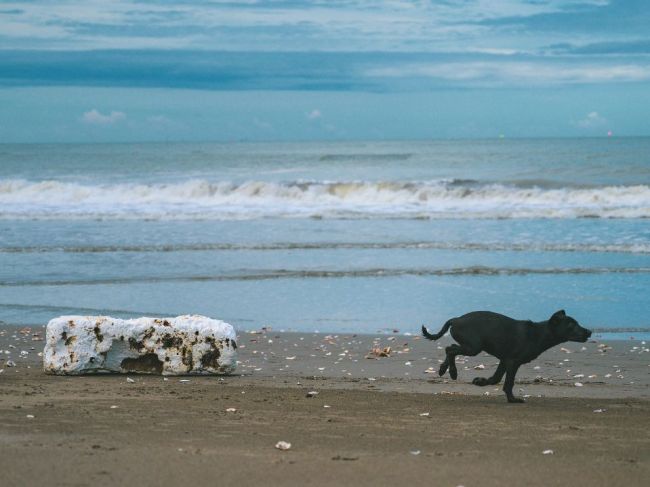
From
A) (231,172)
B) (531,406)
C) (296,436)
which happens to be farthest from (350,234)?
(231,172)

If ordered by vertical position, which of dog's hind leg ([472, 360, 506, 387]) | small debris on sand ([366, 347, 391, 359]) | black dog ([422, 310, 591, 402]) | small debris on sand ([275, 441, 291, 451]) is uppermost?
black dog ([422, 310, 591, 402])

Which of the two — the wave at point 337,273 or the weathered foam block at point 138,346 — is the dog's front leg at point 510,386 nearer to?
the weathered foam block at point 138,346

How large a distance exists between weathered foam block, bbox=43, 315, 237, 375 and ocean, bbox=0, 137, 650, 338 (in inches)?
142

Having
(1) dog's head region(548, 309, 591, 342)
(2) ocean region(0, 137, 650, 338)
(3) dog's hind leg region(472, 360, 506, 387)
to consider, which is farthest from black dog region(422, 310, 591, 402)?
(2) ocean region(0, 137, 650, 338)

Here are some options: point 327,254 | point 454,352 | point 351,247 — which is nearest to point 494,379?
point 454,352

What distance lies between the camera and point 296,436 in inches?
236

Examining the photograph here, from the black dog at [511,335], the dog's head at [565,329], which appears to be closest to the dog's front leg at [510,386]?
the black dog at [511,335]

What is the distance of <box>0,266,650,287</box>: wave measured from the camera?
1725 cm

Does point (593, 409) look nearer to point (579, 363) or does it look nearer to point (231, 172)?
point (579, 363)

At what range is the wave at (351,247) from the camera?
850 inches

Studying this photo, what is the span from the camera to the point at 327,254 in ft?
69.5

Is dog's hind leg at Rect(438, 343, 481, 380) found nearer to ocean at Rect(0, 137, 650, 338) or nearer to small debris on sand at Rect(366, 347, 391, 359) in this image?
small debris on sand at Rect(366, 347, 391, 359)

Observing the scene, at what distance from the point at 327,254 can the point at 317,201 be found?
20156 millimetres

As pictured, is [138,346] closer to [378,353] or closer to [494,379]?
[378,353]
